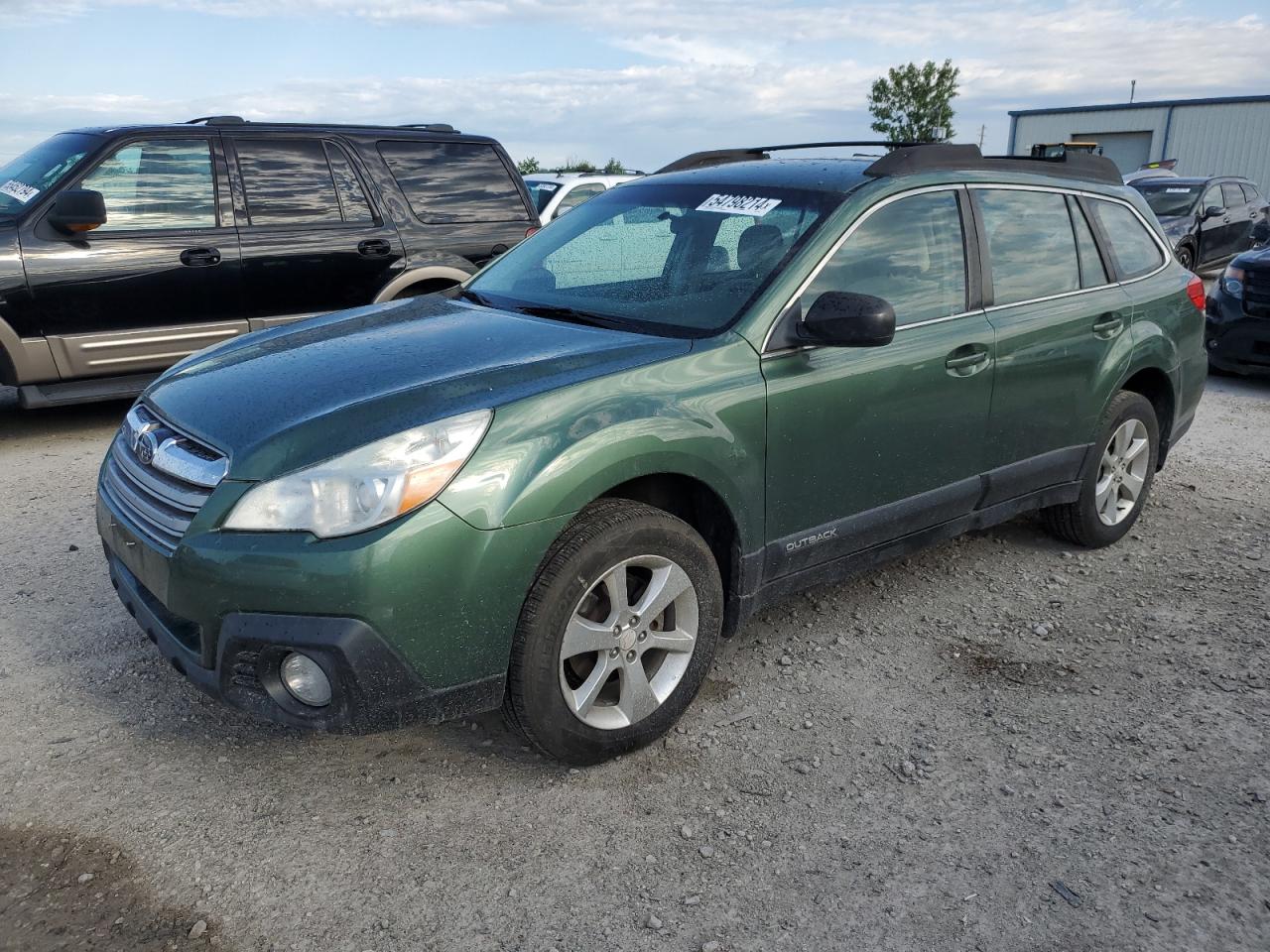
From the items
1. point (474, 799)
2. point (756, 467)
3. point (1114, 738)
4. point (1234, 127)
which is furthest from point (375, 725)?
point (1234, 127)

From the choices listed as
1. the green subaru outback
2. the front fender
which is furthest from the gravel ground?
the front fender

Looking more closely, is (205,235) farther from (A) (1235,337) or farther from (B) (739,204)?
(A) (1235,337)

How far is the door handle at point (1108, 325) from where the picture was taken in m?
4.39

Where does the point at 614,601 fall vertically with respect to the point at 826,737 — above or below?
above

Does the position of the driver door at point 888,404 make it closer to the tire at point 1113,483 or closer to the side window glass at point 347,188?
the tire at point 1113,483

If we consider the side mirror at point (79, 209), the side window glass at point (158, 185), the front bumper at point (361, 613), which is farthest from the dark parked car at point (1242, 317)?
the side mirror at point (79, 209)

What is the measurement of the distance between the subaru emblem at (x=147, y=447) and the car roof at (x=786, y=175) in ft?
6.98

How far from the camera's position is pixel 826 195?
11.9 feet

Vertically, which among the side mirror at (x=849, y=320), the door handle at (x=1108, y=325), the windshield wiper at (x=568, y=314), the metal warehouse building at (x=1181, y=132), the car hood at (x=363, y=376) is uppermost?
the side mirror at (x=849, y=320)

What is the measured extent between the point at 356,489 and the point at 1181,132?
38160 mm

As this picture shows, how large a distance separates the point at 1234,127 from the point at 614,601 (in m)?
37.1

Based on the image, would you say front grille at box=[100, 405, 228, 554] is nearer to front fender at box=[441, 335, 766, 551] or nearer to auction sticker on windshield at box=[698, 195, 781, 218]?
front fender at box=[441, 335, 766, 551]

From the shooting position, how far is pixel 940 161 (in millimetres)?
3906

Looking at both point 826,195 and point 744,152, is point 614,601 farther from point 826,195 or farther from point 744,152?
point 744,152
